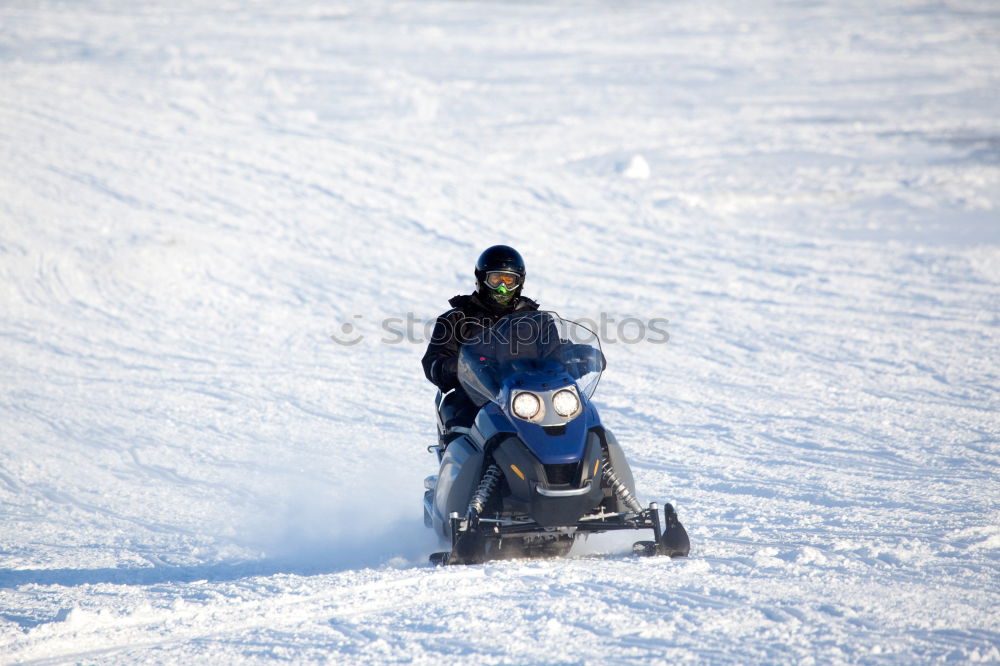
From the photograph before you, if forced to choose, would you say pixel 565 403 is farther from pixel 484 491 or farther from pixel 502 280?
pixel 502 280

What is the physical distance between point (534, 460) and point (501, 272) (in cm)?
119

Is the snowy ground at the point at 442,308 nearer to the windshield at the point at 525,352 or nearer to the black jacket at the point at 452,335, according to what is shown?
the windshield at the point at 525,352

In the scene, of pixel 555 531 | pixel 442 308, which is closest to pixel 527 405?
pixel 555 531

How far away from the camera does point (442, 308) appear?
11414 millimetres

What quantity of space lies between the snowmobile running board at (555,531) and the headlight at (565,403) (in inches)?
20.1

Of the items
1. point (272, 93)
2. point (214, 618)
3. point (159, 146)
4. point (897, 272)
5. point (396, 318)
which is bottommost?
point (214, 618)

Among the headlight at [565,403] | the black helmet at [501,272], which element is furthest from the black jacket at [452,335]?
the headlight at [565,403]

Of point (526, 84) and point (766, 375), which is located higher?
point (526, 84)

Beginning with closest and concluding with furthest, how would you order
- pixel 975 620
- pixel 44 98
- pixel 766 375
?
pixel 975 620
pixel 766 375
pixel 44 98

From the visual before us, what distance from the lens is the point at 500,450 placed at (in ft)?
15.2

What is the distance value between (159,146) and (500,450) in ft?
44.8

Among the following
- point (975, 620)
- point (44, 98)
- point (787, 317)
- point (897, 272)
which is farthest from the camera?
point (44, 98)

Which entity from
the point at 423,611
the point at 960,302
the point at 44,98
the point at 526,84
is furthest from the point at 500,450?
the point at 526,84

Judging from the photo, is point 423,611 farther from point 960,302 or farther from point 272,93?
point 272,93
